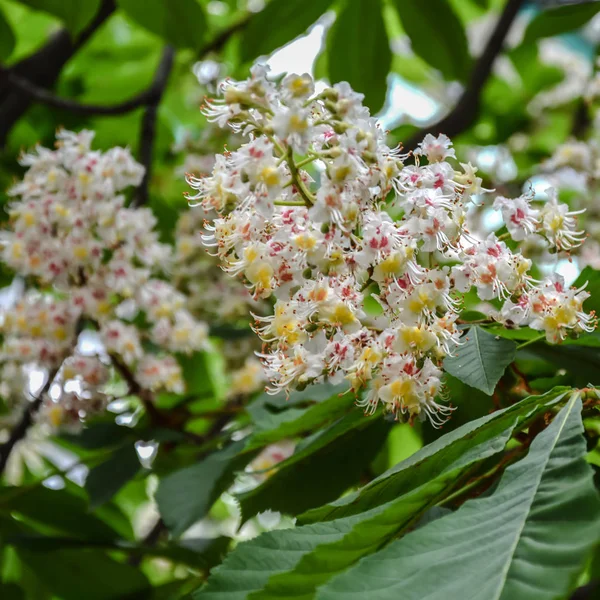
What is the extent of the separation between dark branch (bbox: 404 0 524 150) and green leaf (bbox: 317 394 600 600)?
133cm

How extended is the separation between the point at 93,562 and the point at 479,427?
36.1 inches

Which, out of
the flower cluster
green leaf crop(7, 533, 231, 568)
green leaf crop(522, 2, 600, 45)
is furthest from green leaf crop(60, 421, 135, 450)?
green leaf crop(522, 2, 600, 45)

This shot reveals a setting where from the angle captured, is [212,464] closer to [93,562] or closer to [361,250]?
[93,562]

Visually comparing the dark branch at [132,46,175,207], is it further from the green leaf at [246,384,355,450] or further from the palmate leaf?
the palmate leaf

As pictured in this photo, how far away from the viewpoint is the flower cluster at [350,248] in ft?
2.32

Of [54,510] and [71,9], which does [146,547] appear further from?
[71,9]

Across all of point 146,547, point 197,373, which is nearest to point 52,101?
point 197,373

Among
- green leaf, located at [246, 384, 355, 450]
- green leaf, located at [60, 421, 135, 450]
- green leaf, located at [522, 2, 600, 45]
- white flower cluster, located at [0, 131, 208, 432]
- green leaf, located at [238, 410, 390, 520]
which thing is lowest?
green leaf, located at [238, 410, 390, 520]

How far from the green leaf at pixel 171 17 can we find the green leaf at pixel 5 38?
9.9 inches

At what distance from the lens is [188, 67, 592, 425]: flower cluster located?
707 millimetres

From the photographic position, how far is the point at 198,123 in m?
2.50

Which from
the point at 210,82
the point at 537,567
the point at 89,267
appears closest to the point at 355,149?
the point at 537,567

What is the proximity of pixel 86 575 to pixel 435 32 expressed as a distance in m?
1.25

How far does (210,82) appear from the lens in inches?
76.0
